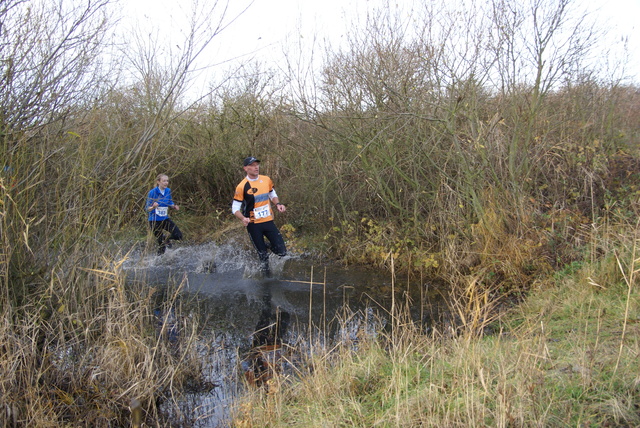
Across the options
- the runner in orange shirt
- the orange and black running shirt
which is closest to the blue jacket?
the runner in orange shirt

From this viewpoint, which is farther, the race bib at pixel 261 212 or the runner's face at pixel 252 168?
the race bib at pixel 261 212

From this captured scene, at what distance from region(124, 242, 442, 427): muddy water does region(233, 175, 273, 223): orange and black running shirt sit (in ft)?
3.48

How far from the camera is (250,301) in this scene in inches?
261

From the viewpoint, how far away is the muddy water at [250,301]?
4.16m

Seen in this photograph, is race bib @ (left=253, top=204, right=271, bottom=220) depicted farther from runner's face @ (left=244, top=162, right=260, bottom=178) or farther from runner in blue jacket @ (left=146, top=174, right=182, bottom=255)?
runner in blue jacket @ (left=146, top=174, right=182, bottom=255)

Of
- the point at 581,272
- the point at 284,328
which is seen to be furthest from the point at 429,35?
the point at 284,328

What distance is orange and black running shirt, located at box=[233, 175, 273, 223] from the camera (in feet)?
23.5

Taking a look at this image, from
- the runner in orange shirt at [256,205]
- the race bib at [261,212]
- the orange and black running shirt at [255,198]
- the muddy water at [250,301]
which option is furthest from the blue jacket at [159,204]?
the race bib at [261,212]

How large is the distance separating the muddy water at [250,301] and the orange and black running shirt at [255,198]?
1060mm

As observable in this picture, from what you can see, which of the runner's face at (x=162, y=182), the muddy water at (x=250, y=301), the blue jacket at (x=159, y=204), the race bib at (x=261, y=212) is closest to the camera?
the muddy water at (x=250, y=301)

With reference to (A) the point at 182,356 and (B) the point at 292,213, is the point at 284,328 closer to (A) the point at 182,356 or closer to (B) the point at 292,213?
(A) the point at 182,356

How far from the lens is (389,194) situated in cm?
838

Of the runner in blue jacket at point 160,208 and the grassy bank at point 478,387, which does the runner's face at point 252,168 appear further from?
the grassy bank at point 478,387

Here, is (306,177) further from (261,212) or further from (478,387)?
(478,387)
